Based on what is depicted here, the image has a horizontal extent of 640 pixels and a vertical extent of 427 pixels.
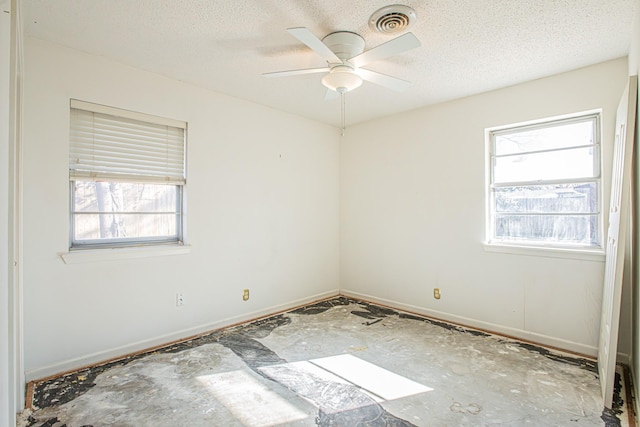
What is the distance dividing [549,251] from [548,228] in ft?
0.82

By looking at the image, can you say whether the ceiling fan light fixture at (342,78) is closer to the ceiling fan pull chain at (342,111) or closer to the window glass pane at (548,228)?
the ceiling fan pull chain at (342,111)

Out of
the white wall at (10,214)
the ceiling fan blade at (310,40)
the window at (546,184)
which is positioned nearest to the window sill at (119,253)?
the white wall at (10,214)

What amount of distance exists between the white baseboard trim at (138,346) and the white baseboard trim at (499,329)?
4.49 ft

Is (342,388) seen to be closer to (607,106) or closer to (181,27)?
(181,27)

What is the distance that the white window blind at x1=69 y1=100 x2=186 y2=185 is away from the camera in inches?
102

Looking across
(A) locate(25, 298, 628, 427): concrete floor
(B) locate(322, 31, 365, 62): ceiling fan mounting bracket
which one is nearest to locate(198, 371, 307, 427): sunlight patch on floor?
(A) locate(25, 298, 628, 427): concrete floor

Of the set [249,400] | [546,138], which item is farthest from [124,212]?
[546,138]

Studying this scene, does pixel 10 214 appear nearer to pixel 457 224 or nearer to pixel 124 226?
pixel 124 226

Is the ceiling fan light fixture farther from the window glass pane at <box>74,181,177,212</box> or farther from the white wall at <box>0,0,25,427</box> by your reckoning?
the window glass pane at <box>74,181,177,212</box>

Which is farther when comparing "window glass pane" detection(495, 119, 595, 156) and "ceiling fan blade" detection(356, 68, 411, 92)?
"window glass pane" detection(495, 119, 595, 156)

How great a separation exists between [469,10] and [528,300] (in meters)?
2.56

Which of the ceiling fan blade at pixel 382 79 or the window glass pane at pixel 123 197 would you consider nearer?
the ceiling fan blade at pixel 382 79

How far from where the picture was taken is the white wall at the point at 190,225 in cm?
237

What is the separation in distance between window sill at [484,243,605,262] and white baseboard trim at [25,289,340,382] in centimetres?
245
